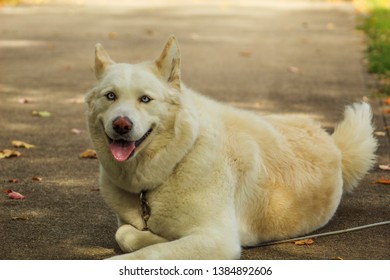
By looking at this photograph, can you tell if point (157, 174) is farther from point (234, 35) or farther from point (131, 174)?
point (234, 35)

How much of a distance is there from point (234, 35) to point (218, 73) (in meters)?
4.51

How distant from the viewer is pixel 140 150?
537 cm

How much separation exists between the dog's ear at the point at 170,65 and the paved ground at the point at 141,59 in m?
1.19

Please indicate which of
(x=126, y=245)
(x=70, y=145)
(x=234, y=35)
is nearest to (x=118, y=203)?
(x=126, y=245)

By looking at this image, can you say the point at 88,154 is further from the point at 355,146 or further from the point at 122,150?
the point at 122,150

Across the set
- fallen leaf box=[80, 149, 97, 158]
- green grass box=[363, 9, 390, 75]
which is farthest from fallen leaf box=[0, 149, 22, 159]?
green grass box=[363, 9, 390, 75]

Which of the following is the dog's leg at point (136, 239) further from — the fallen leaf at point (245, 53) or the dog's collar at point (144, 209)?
the fallen leaf at point (245, 53)

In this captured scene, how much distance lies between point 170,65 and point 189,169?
656 millimetres

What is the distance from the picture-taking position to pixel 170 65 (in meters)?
5.49

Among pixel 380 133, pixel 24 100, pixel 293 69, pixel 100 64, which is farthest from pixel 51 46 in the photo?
pixel 100 64

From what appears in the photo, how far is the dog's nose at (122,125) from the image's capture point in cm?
513

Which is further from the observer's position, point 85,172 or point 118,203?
point 85,172

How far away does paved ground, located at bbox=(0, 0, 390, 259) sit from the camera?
241 inches

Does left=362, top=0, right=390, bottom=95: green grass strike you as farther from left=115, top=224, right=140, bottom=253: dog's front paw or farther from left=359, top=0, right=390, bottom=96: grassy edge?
left=115, top=224, right=140, bottom=253: dog's front paw
